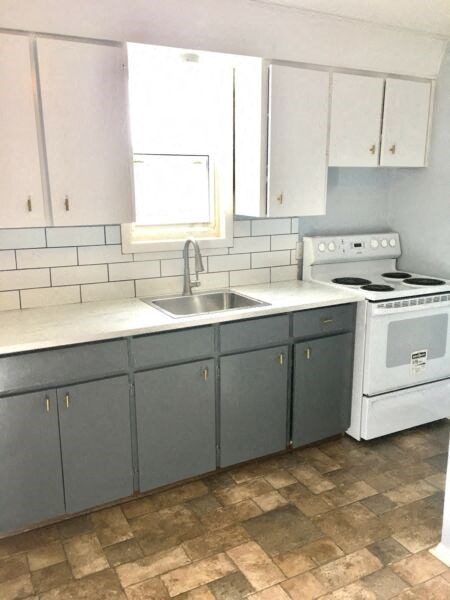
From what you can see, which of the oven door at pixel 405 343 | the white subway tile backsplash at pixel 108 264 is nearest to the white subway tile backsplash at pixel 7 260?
the white subway tile backsplash at pixel 108 264

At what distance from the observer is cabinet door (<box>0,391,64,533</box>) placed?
212 cm

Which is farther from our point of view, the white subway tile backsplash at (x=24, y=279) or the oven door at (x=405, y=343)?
the oven door at (x=405, y=343)

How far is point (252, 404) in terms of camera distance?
2703mm

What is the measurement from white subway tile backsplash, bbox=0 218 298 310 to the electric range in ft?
0.98

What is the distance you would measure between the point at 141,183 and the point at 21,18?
98cm

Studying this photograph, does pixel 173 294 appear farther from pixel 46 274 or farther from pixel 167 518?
pixel 167 518

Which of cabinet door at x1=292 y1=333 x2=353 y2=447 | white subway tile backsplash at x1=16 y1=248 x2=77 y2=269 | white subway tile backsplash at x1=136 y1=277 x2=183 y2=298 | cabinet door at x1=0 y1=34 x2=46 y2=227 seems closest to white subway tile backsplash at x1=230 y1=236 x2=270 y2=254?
white subway tile backsplash at x1=136 y1=277 x2=183 y2=298

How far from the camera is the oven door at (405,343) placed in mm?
2904

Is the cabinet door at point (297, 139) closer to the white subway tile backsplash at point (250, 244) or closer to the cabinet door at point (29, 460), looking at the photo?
the white subway tile backsplash at point (250, 244)

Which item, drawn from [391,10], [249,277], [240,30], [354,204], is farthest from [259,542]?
[391,10]

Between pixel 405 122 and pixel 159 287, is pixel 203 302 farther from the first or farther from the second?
pixel 405 122

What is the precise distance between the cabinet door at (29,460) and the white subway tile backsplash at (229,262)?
4.18 ft

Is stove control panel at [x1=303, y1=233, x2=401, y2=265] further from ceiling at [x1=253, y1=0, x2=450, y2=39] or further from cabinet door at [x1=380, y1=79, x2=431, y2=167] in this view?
ceiling at [x1=253, y1=0, x2=450, y2=39]

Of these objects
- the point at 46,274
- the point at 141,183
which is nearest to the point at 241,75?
the point at 141,183
